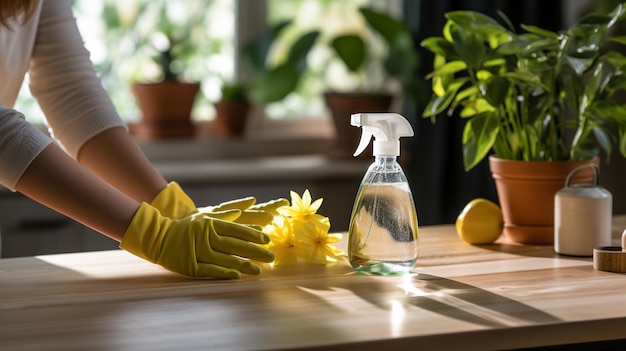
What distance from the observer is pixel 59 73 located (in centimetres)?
176

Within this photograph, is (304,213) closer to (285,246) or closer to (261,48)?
(285,246)

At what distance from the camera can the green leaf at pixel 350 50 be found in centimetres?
337

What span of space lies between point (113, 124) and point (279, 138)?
6.35ft

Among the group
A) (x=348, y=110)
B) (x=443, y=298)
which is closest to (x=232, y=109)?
(x=348, y=110)

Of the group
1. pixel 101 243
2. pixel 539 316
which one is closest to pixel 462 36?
pixel 539 316

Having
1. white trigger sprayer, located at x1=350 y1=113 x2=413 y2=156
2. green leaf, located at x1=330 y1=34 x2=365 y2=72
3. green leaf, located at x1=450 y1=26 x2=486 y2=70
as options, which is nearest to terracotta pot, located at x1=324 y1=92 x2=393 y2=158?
green leaf, located at x1=330 y1=34 x2=365 y2=72

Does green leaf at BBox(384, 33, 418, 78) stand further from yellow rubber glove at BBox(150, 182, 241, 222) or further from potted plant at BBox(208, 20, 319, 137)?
yellow rubber glove at BBox(150, 182, 241, 222)

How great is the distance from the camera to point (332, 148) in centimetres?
348

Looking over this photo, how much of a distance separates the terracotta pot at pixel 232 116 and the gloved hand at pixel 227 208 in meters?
1.84

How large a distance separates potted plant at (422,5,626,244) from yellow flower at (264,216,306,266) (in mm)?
364

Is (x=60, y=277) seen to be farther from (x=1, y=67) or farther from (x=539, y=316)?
(x=539, y=316)

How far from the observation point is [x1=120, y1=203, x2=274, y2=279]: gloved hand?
1387 millimetres

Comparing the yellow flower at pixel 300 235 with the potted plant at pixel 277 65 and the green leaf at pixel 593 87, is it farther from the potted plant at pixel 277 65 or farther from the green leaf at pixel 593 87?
the potted plant at pixel 277 65

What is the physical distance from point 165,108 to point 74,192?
6.57ft
